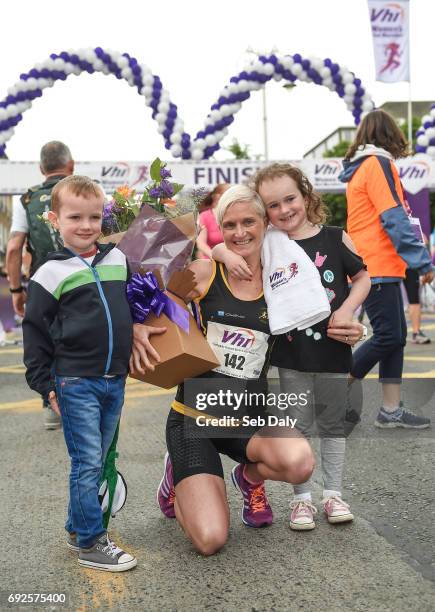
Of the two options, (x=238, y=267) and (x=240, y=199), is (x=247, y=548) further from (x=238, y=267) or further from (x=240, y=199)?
(x=240, y=199)

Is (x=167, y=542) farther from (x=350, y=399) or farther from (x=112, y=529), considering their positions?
(x=350, y=399)

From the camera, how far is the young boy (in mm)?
2756

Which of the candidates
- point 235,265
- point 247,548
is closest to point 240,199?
point 235,265

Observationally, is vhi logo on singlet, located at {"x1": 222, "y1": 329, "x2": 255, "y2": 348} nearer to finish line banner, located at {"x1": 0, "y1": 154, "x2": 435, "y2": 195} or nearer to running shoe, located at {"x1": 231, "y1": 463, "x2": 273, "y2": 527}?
running shoe, located at {"x1": 231, "y1": 463, "x2": 273, "y2": 527}

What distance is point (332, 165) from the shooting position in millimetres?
15117

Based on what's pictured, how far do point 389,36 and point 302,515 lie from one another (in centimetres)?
1741

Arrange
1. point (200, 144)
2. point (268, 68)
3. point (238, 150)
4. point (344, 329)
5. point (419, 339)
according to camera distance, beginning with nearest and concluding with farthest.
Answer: point (344, 329)
point (419, 339)
point (268, 68)
point (200, 144)
point (238, 150)

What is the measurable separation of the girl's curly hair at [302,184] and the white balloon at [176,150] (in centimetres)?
1121

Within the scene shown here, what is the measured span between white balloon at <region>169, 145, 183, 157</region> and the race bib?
11580 millimetres

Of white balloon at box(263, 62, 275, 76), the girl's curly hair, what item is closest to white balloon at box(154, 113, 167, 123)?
white balloon at box(263, 62, 275, 76)

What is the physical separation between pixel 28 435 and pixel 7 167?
10152mm

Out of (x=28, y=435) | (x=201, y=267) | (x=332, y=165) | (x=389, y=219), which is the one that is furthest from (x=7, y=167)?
(x=201, y=267)

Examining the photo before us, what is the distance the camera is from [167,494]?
335 cm

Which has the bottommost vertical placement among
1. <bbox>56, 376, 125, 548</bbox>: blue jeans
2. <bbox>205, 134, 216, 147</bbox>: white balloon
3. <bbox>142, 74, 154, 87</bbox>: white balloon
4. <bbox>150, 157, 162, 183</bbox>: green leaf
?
<bbox>56, 376, 125, 548</bbox>: blue jeans
